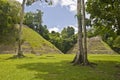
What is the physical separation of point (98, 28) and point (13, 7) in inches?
706

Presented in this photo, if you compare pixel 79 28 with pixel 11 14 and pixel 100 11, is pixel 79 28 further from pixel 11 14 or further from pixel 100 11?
pixel 11 14

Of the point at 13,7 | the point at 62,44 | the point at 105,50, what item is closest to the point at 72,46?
the point at 62,44

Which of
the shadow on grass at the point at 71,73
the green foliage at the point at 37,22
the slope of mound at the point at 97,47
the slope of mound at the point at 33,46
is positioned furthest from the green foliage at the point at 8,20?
the green foliage at the point at 37,22

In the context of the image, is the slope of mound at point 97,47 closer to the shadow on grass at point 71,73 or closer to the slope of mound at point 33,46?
the slope of mound at point 33,46

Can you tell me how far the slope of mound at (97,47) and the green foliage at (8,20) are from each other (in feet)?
201

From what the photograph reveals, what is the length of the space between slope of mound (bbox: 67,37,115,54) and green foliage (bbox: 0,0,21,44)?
6138 centimetres

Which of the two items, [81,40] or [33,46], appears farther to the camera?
[33,46]

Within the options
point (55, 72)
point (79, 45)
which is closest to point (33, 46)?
point (79, 45)

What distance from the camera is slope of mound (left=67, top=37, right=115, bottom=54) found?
11425cm

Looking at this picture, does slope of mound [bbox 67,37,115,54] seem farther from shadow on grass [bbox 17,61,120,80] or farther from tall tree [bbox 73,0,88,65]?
shadow on grass [bbox 17,61,120,80]

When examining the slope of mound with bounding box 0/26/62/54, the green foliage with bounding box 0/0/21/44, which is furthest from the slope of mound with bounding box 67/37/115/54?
the green foliage with bounding box 0/0/21/44

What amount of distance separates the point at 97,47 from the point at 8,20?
229ft

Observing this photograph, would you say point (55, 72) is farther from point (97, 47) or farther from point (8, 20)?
point (97, 47)

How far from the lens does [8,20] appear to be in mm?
52875
